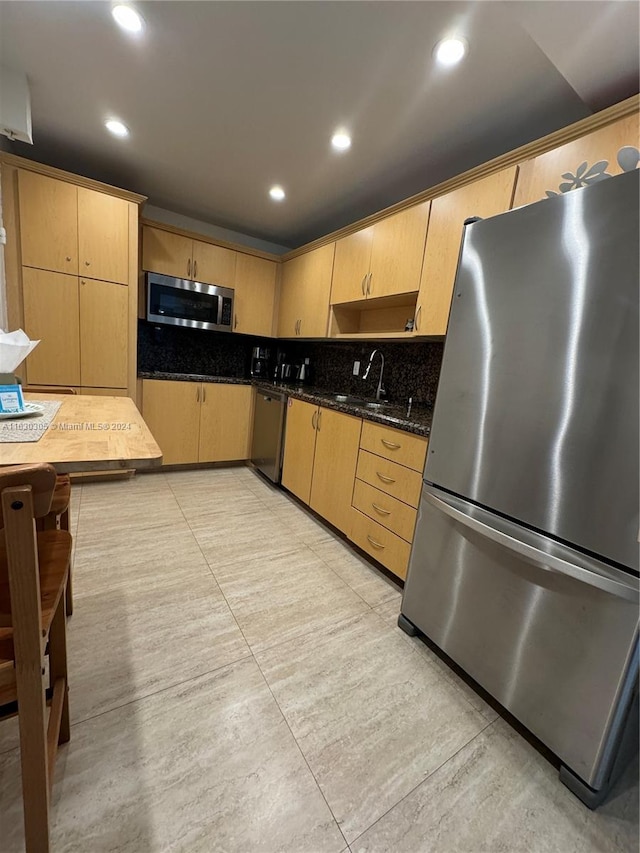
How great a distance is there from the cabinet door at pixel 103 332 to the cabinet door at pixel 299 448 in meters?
1.42

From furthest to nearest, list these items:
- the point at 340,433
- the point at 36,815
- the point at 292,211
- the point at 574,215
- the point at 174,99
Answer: the point at 292,211
the point at 340,433
the point at 174,99
the point at 574,215
the point at 36,815

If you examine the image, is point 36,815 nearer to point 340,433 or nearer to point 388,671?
point 388,671

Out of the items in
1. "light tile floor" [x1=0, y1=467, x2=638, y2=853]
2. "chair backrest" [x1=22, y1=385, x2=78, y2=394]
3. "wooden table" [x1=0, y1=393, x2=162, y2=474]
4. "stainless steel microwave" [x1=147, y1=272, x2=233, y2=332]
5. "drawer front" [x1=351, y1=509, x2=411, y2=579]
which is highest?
"stainless steel microwave" [x1=147, y1=272, x2=233, y2=332]

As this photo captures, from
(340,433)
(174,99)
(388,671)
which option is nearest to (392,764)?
(388,671)

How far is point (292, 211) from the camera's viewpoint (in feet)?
9.75

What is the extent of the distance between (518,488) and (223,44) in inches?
82.1

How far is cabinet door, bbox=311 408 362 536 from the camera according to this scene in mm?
2188

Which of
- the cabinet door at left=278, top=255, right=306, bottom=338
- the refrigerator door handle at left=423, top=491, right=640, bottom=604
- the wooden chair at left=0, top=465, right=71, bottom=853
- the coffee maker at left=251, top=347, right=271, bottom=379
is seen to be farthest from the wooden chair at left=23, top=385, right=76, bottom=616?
the coffee maker at left=251, top=347, right=271, bottom=379

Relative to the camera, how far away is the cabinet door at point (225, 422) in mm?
3295

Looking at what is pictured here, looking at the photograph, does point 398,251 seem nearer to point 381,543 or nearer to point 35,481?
point 381,543

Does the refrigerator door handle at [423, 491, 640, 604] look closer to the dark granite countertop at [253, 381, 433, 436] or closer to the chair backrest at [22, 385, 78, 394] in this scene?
the dark granite countertop at [253, 381, 433, 436]

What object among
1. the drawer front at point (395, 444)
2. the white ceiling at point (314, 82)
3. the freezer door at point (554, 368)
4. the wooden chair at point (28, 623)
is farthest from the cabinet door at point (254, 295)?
the wooden chair at point (28, 623)

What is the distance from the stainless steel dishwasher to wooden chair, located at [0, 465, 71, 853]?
2181mm

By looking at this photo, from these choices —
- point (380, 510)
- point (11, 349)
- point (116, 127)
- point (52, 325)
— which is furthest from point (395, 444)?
point (52, 325)
